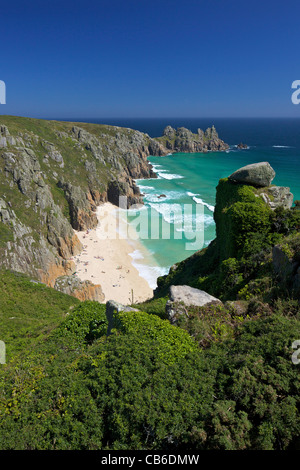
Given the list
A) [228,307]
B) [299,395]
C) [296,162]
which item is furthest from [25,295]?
[296,162]

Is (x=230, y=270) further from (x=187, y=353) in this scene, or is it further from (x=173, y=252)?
(x=173, y=252)

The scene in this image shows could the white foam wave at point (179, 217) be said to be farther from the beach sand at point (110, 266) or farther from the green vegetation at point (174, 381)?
the green vegetation at point (174, 381)

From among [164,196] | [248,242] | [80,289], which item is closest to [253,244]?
[248,242]

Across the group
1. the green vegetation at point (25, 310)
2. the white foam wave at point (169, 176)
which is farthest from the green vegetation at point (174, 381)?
the white foam wave at point (169, 176)

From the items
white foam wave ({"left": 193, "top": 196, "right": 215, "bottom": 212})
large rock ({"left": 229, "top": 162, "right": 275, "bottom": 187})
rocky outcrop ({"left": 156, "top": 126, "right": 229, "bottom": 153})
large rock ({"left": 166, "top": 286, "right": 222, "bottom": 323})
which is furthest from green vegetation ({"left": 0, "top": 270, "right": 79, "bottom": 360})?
rocky outcrop ({"left": 156, "top": 126, "right": 229, "bottom": 153})

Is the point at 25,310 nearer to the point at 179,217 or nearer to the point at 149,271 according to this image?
the point at 149,271

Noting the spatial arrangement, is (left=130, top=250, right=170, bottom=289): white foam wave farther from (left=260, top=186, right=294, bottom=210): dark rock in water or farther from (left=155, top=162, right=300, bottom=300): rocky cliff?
(left=260, top=186, right=294, bottom=210): dark rock in water
